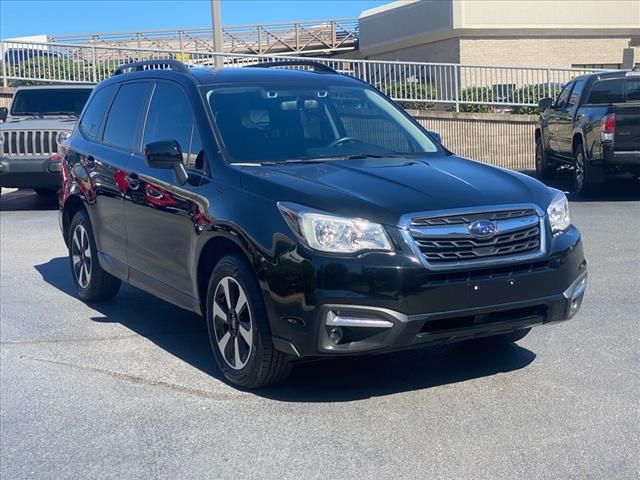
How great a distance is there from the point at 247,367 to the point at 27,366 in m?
1.83

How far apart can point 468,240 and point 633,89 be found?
11.0 m

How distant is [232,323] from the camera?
18.8 ft

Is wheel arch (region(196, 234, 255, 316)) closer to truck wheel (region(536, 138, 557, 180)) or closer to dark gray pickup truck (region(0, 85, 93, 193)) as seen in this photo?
dark gray pickup truck (region(0, 85, 93, 193))

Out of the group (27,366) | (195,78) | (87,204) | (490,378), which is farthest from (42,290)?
(490,378)

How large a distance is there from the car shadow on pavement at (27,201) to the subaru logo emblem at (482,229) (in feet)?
37.9

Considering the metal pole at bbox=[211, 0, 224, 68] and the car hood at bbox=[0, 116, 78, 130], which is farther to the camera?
the metal pole at bbox=[211, 0, 224, 68]

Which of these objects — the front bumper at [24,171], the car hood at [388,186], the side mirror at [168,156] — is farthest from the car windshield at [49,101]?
the car hood at [388,186]

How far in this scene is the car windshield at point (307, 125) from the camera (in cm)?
624

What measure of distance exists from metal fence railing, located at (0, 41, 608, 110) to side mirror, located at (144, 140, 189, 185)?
15.8 meters

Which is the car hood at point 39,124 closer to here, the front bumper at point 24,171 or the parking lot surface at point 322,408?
the front bumper at point 24,171

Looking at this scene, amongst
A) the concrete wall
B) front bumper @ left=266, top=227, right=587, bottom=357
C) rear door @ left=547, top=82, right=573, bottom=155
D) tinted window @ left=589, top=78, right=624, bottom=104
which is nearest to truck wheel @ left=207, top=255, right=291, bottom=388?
front bumper @ left=266, top=227, right=587, bottom=357

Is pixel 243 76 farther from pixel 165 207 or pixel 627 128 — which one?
pixel 627 128

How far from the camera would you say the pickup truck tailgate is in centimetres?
1352

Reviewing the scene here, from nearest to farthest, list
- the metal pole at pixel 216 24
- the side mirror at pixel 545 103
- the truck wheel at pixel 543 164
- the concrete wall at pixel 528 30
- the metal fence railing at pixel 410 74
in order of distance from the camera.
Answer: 1. the side mirror at pixel 545 103
2. the truck wheel at pixel 543 164
3. the metal pole at pixel 216 24
4. the metal fence railing at pixel 410 74
5. the concrete wall at pixel 528 30
